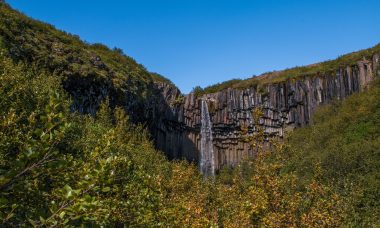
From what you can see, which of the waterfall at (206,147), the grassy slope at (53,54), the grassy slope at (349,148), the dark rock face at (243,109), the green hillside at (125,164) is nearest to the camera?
the green hillside at (125,164)

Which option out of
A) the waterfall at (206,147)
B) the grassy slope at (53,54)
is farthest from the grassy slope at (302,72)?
the grassy slope at (53,54)

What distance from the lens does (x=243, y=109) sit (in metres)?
88.6

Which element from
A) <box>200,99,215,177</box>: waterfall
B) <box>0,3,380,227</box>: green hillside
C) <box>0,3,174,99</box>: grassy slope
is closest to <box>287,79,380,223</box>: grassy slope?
<box>0,3,380,227</box>: green hillside

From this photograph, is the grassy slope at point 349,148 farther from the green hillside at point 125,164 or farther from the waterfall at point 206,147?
the waterfall at point 206,147

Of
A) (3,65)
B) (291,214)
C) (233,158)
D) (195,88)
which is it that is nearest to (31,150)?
(291,214)

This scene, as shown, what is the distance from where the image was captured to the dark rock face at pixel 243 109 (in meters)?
81.9

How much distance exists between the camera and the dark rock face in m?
81.9

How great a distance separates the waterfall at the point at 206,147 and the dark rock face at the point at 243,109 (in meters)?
1.14

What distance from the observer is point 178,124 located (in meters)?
88.5

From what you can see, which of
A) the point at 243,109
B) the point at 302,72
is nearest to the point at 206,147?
the point at 243,109

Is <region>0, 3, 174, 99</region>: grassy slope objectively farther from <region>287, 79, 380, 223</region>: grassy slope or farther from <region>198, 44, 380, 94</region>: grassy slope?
<region>198, 44, 380, 94</region>: grassy slope

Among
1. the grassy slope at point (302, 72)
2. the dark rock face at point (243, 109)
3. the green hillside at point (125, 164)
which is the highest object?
the grassy slope at point (302, 72)

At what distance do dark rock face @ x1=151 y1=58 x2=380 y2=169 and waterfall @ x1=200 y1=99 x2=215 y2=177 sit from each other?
1141mm

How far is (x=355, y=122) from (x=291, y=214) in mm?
59618
